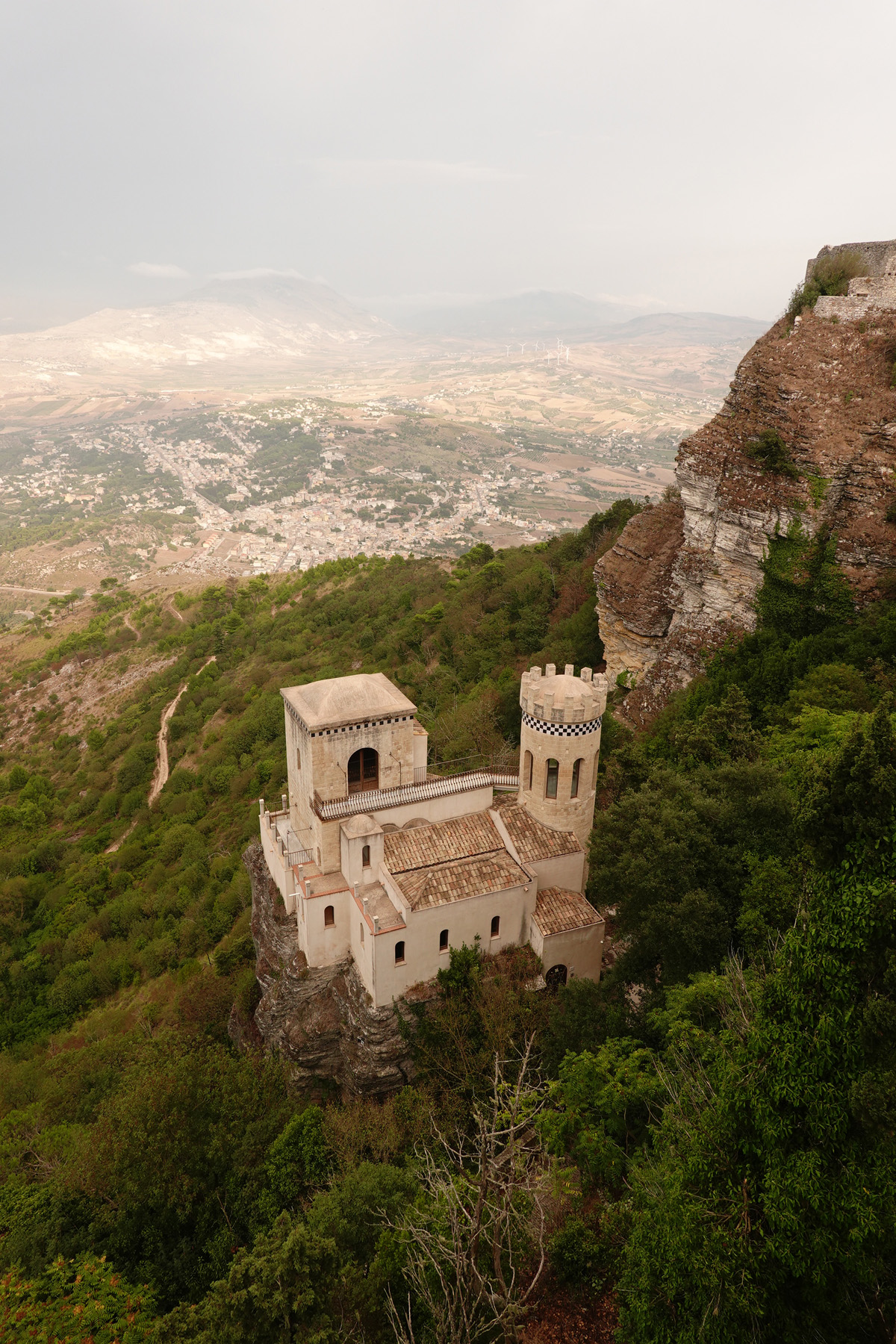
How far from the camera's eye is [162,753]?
5606 centimetres

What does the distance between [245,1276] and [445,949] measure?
8.20 meters

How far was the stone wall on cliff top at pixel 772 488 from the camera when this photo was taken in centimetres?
2453

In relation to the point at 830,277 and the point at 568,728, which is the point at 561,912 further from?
the point at 830,277

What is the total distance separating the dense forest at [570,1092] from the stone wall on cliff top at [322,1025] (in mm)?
589

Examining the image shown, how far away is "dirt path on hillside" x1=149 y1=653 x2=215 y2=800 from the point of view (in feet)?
173

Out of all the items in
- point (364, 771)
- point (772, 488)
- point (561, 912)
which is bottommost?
point (561, 912)

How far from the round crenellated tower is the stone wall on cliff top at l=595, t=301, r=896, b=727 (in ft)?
31.3

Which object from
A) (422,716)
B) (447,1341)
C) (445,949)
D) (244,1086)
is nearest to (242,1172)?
(244,1086)

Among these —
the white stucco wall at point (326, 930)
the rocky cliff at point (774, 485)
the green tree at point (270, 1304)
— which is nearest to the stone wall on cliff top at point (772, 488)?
Result: the rocky cliff at point (774, 485)

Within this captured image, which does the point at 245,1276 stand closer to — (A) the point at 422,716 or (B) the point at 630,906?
(B) the point at 630,906

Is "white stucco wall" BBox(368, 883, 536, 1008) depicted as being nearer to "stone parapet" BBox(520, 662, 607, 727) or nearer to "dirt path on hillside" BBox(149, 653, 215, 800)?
"stone parapet" BBox(520, 662, 607, 727)

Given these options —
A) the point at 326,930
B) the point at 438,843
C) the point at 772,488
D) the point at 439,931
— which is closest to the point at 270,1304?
the point at 439,931

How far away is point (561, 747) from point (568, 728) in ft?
1.90

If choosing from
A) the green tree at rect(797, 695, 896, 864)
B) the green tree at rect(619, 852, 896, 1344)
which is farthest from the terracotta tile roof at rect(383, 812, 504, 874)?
the green tree at rect(797, 695, 896, 864)
